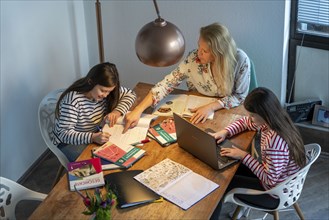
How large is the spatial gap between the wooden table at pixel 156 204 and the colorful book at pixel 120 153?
0.03m

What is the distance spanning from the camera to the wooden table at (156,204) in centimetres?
244

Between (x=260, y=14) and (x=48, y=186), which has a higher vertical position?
(x=260, y=14)

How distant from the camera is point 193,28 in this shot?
3977mm

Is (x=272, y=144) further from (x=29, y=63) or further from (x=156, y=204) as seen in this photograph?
(x=29, y=63)

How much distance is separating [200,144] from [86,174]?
22.9 inches

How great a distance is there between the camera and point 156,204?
2504 mm

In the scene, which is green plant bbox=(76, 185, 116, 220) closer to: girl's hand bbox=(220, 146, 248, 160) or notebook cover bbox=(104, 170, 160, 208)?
notebook cover bbox=(104, 170, 160, 208)

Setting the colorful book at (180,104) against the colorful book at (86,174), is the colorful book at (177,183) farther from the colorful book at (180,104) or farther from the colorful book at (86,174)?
the colorful book at (180,104)

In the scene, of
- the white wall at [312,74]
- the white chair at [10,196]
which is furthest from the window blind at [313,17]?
the white chair at [10,196]

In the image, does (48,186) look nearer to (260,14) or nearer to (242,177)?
(242,177)

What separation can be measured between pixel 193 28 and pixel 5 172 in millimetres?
1659

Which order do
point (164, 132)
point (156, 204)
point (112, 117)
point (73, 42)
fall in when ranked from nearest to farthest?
point (156, 204)
point (164, 132)
point (112, 117)
point (73, 42)

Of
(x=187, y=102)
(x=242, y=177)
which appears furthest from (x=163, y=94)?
(x=242, y=177)

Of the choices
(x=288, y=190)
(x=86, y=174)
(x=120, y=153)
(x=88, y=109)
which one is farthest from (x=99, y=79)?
(x=288, y=190)
